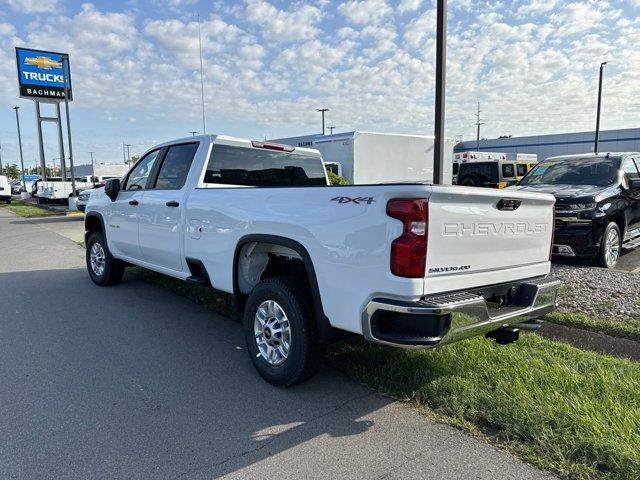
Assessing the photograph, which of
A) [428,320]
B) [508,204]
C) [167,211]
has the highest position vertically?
[508,204]

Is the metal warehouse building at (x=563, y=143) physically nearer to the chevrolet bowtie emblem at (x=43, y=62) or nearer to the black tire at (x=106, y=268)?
the chevrolet bowtie emblem at (x=43, y=62)

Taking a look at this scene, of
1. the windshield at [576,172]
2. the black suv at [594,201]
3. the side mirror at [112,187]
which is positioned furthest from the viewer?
the windshield at [576,172]

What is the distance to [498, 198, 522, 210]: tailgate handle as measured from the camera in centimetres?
335

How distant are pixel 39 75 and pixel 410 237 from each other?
34101mm

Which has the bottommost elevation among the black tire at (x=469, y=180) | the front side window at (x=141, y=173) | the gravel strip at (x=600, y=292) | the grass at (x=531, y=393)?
the grass at (x=531, y=393)

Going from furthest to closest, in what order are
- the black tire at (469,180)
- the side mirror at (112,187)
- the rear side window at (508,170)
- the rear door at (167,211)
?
the black tire at (469,180), the rear side window at (508,170), the side mirror at (112,187), the rear door at (167,211)

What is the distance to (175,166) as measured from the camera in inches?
217

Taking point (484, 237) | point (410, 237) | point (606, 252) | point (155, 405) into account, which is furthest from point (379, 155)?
point (410, 237)

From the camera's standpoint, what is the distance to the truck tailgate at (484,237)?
2936 millimetres

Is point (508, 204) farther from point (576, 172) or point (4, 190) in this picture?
point (4, 190)

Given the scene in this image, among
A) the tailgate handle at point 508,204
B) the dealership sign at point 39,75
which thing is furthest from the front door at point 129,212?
the dealership sign at point 39,75

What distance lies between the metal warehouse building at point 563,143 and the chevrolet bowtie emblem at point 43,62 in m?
44.4

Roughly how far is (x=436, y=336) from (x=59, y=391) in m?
2.93

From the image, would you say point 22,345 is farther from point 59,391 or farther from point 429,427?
point 429,427
